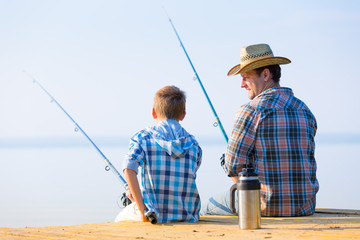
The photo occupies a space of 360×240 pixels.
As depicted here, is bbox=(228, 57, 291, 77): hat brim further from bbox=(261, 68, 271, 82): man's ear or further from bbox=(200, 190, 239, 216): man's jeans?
bbox=(200, 190, 239, 216): man's jeans

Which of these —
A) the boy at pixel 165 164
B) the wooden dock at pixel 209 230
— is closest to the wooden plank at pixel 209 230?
the wooden dock at pixel 209 230

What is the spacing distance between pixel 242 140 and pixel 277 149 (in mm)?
207

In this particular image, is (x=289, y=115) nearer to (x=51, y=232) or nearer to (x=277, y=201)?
(x=277, y=201)

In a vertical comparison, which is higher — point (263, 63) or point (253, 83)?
point (263, 63)

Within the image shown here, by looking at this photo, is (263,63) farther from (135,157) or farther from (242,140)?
(135,157)

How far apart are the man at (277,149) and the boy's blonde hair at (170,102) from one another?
33cm

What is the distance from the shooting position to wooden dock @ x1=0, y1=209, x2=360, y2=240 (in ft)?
10.2

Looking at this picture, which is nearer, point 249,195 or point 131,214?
point 249,195

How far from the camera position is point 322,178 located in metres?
10.8

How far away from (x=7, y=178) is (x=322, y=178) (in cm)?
583

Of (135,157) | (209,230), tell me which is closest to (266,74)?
(135,157)

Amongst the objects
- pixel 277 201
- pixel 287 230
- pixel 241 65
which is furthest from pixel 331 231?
pixel 241 65

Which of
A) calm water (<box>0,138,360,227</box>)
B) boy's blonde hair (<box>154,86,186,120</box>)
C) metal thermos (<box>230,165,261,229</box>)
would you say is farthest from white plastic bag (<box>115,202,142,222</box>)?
calm water (<box>0,138,360,227</box>)

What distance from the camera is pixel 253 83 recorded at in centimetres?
400
